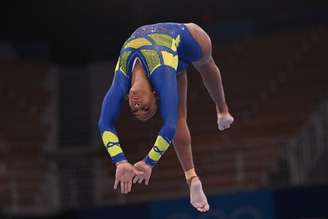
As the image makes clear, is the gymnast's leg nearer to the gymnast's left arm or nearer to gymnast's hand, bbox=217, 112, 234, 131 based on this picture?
gymnast's hand, bbox=217, 112, 234, 131

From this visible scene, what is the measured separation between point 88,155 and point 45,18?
3095 mm

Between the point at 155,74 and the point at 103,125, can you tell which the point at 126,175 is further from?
the point at 155,74

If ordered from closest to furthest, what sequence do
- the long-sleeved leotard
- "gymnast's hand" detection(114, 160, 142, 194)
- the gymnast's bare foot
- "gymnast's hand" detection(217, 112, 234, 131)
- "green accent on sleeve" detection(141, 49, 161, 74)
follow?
"gymnast's hand" detection(114, 160, 142, 194)
the long-sleeved leotard
"green accent on sleeve" detection(141, 49, 161, 74)
the gymnast's bare foot
"gymnast's hand" detection(217, 112, 234, 131)

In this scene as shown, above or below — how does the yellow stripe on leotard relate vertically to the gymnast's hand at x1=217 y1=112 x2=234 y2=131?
above

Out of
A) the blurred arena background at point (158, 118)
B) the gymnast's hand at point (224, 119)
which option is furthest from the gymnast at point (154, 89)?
the blurred arena background at point (158, 118)

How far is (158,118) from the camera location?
12883 mm

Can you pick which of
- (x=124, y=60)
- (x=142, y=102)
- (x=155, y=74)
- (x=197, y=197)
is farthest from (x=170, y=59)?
(x=197, y=197)

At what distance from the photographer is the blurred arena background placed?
1025 cm

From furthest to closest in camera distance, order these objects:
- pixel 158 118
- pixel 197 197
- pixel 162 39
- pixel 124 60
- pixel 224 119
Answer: pixel 158 118 < pixel 224 119 < pixel 197 197 < pixel 162 39 < pixel 124 60

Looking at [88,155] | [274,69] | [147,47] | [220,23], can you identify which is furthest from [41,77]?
[147,47]

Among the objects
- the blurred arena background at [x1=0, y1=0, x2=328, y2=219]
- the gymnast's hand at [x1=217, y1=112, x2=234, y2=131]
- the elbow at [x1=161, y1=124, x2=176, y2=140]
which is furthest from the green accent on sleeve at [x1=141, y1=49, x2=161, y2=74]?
the blurred arena background at [x1=0, y1=0, x2=328, y2=219]

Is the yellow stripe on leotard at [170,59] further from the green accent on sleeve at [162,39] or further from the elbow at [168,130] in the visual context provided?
the elbow at [168,130]

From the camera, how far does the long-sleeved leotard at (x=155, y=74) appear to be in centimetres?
478

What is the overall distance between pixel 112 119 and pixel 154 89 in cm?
36
